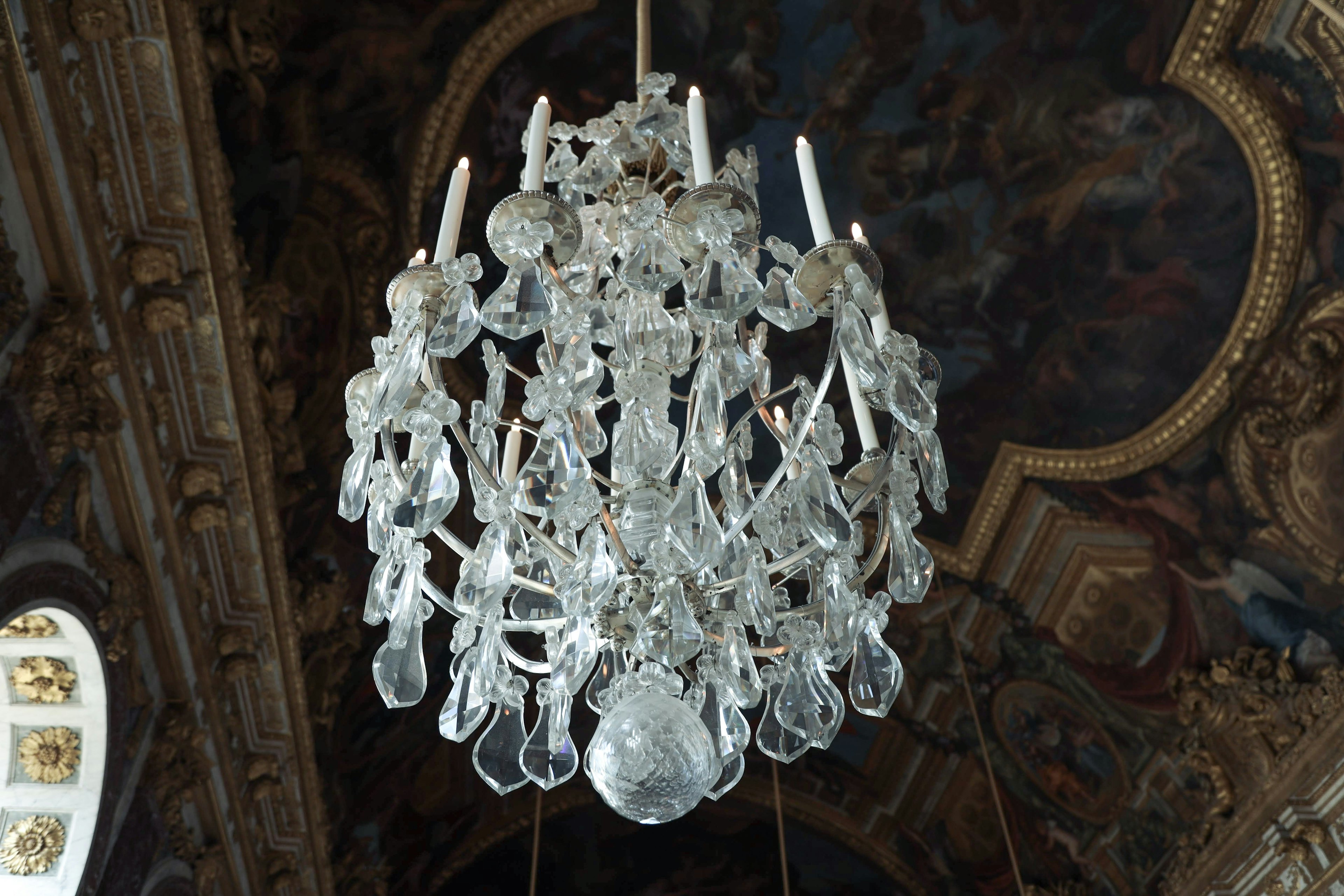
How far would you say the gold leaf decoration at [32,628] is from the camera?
558cm

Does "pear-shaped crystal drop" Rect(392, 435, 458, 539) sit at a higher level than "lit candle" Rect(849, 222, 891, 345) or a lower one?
lower

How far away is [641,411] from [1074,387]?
6284 millimetres

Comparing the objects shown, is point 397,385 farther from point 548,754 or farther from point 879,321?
point 879,321

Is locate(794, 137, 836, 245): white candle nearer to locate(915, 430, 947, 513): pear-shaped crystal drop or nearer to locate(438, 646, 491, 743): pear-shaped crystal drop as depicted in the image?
locate(915, 430, 947, 513): pear-shaped crystal drop

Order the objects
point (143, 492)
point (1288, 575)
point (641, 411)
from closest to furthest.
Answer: point (641, 411) < point (143, 492) < point (1288, 575)

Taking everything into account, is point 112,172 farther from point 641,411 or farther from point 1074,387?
point 1074,387

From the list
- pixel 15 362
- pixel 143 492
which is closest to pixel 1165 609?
pixel 143 492

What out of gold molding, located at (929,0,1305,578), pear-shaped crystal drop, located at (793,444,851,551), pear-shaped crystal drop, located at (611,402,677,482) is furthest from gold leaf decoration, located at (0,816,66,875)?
gold molding, located at (929,0,1305,578)

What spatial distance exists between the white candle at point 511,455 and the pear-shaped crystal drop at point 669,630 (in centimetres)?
137

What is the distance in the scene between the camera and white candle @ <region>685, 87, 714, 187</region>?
3783 millimetres

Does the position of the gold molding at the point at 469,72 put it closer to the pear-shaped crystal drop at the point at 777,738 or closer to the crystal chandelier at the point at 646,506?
the crystal chandelier at the point at 646,506

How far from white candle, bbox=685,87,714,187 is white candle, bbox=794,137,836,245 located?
0.35 m

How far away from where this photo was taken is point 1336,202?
6.86 m

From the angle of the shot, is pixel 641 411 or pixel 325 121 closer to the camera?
pixel 641 411
